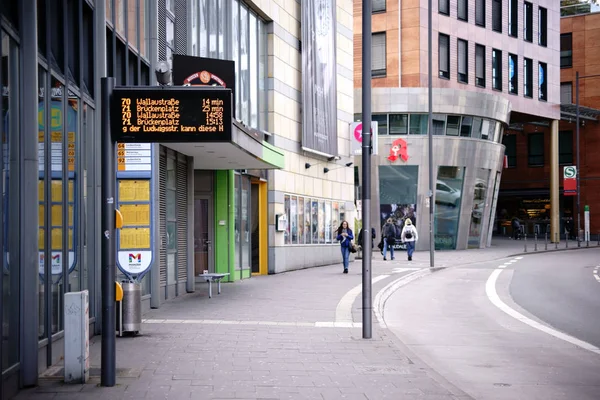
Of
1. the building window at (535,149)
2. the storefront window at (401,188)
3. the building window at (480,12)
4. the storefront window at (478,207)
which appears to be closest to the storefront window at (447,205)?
the storefront window at (478,207)

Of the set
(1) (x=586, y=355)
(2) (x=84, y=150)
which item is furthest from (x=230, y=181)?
(1) (x=586, y=355)

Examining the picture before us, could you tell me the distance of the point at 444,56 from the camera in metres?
47.6

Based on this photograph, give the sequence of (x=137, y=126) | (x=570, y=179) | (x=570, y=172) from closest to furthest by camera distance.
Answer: (x=137, y=126) < (x=570, y=172) < (x=570, y=179)

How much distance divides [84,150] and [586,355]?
738cm

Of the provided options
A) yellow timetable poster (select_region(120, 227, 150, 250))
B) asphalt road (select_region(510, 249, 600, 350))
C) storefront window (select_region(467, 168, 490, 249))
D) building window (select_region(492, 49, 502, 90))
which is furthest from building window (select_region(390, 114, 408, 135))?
yellow timetable poster (select_region(120, 227, 150, 250))

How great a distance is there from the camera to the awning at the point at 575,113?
60894 mm

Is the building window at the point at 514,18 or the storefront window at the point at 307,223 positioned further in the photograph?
the building window at the point at 514,18

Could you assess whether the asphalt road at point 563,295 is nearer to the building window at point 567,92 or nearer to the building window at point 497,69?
the building window at point 497,69

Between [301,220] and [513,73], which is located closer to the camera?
[301,220]

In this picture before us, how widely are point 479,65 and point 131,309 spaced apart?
4145 centimetres

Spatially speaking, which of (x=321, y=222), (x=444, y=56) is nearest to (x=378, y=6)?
(x=444, y=56)

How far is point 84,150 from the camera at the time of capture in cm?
1162

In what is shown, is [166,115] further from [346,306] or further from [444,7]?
[444,7]

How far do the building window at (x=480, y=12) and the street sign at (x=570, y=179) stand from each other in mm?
12498
